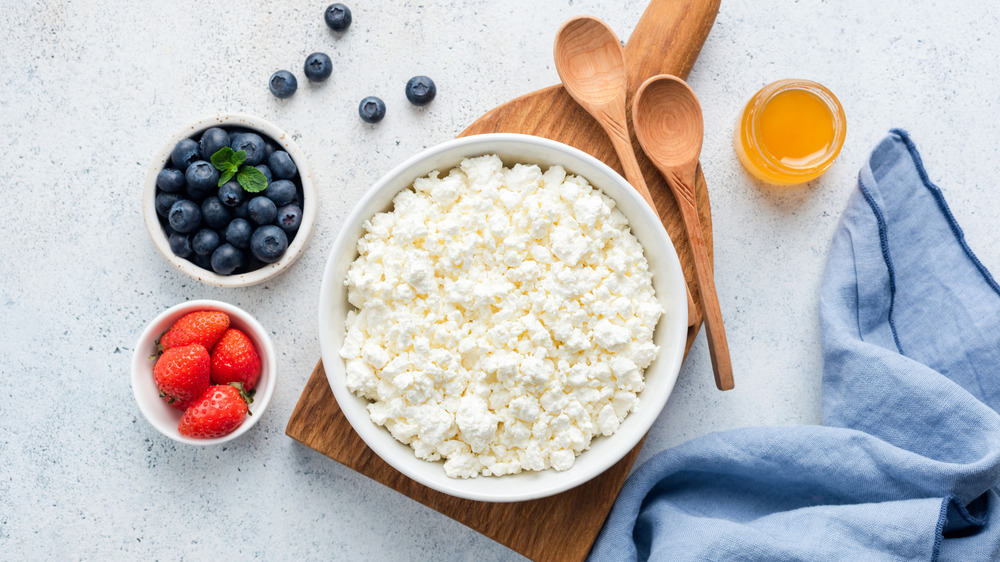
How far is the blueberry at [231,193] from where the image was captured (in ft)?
5.75

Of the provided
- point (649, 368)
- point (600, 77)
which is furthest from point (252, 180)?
point (649, 368)

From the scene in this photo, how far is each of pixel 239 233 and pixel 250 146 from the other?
231 mm

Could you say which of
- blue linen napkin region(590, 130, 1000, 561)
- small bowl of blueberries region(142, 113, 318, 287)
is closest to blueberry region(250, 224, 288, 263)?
small bowl of blueberries region(142, 113, 318, 287)

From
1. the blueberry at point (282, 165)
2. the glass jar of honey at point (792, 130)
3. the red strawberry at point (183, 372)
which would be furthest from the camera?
the glass jar of honey at point (792, 130)

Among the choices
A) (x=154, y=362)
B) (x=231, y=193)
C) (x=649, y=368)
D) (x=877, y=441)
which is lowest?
(x=877, y=441)

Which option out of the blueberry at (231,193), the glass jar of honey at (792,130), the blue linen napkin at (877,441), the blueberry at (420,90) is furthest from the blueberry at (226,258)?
the glass jar of honey at (792,130)

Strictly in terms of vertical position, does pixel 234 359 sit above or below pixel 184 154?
below

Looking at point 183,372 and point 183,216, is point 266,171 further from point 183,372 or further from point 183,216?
point 183,372

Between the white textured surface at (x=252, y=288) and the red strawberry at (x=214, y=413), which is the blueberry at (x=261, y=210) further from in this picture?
the red strawberry at (x=214, y=413)

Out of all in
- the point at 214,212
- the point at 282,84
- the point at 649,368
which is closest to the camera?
the point at 649,368

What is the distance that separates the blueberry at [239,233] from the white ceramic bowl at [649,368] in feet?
1.18

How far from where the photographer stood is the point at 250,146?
5.80 feet

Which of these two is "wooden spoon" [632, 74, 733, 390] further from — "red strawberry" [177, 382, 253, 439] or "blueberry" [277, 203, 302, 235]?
"red strawberry" [177, 382, 253, 439]

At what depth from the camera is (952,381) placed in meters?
1.84
